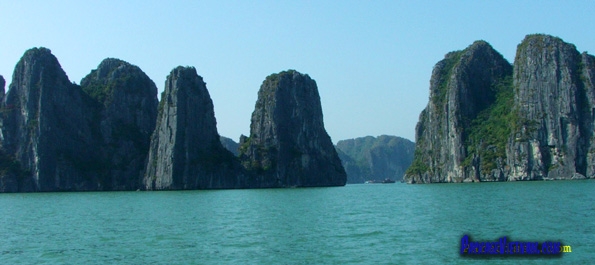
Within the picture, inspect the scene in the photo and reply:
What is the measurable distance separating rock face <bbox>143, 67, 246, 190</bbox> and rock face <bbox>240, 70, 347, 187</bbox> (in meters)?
8.56

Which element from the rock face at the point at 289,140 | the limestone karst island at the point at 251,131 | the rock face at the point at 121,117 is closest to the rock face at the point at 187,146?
the limestone karst island at the point at 251,131

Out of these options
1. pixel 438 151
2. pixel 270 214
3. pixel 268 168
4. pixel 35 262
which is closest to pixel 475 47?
pixel 438 151

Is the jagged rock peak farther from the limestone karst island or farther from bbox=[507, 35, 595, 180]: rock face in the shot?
bbox=[507, 35, 595, 180]: rock face

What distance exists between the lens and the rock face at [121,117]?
15025 cm

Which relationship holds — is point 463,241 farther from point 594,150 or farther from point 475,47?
point 475,47

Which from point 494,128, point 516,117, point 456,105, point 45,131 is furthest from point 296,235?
point 456,105

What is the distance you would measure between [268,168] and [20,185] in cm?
5189

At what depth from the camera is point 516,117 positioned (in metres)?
150

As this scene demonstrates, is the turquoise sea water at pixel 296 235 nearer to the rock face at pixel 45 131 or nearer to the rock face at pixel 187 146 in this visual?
the rock face at pixel 187 146

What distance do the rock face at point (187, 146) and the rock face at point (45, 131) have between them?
17806 millimetres

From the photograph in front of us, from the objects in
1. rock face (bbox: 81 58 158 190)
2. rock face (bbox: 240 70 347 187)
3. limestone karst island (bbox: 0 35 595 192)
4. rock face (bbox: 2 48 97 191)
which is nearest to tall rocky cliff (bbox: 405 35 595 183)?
limestone karst island (bbox: 0 35 595 192)

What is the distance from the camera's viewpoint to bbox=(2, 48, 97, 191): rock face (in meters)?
139

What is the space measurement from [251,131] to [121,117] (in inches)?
1252

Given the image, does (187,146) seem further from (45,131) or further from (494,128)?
(494,128)
